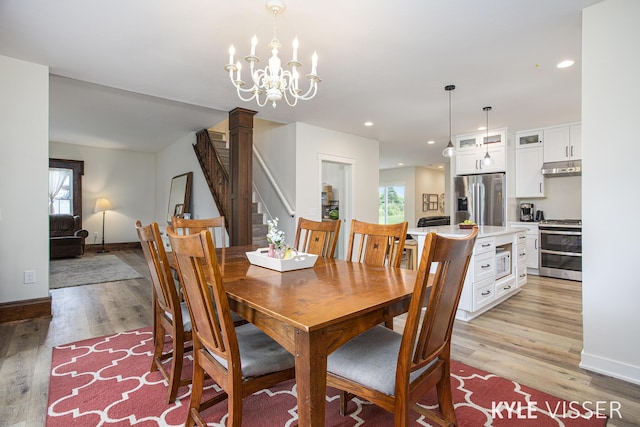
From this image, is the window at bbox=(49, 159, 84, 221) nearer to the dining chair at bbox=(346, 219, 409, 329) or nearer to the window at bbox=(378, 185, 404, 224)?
the dining chair at bbox=(346, 219, 409, 329)

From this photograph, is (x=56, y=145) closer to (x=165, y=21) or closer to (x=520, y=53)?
(x=165, y=21)

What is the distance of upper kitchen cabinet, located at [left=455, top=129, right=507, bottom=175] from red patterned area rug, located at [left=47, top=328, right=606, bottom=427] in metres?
4.32

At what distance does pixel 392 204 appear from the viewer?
11.3 m

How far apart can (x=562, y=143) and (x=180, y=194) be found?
714cm

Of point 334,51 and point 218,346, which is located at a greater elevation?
point 334,51

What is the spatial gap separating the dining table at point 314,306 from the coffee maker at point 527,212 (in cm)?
506

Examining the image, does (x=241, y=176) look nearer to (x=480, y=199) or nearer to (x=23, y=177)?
(x=23, y=177)

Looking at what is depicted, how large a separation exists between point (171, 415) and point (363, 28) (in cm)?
274

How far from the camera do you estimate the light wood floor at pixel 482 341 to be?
187 centimetres

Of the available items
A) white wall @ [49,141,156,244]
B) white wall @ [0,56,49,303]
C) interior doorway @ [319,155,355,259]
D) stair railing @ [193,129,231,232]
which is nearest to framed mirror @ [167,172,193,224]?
stair railing @ [193,129,231,232]

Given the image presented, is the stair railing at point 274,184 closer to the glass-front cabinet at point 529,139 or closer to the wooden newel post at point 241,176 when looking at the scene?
the wooden newel post at point 241,176

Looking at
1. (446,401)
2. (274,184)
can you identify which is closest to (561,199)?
(274,184)

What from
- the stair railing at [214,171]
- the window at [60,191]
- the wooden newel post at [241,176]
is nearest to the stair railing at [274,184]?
the stair railing at [214,171]

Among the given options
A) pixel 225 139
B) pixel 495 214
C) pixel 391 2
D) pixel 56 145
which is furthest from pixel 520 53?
pixel 56 145
